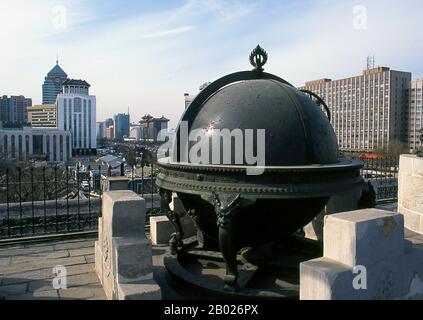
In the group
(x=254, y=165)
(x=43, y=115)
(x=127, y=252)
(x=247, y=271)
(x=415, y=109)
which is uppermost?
(x=43, y=115)

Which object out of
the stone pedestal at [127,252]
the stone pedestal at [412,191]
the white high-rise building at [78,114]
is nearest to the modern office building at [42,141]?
the white high-rise building at [78,114]

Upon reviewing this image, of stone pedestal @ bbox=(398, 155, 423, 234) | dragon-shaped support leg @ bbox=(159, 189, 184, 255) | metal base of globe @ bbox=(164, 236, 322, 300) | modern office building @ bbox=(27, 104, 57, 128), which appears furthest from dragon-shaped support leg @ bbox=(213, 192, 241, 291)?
modern office building @ bbox=(27, 104, 57, 128)

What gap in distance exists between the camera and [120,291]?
3.88m

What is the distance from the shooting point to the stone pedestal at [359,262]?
123 inches

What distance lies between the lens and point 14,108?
18900 cm

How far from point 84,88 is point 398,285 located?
167 metres

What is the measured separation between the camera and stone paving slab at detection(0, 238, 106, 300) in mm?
5031

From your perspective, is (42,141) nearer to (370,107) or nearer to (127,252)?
(370,107)

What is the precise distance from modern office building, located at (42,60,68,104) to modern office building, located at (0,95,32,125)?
37.4 ft

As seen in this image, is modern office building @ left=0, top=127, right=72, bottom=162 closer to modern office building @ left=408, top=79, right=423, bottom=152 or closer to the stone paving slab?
modern office building @ left=408, top=79, right=423, bottom=152

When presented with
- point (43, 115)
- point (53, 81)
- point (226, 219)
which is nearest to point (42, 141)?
point (43, 115)

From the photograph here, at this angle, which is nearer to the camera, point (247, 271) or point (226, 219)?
point (226, 219)

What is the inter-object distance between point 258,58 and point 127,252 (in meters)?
3.26

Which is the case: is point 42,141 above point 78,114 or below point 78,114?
below
